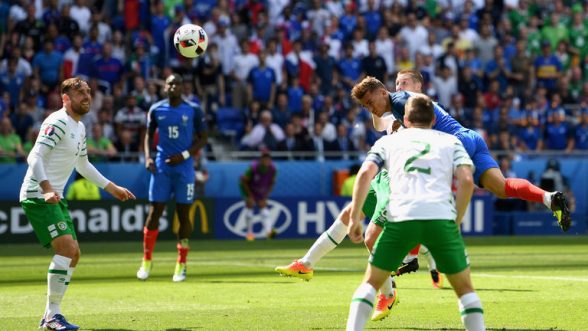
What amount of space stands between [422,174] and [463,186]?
40 centimetres

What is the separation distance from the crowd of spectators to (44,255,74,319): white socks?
13.9m

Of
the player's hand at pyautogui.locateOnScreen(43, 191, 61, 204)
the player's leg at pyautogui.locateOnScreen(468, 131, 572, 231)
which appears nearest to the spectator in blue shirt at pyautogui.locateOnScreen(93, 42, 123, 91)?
the player's leg at pyautogui.locateOnScreen(468, 131, 572, 231)

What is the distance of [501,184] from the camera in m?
12.0

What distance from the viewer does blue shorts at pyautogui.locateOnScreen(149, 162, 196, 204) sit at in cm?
1594

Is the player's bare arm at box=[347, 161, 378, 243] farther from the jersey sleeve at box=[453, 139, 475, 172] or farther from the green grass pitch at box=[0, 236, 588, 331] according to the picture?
the green grass pitch at box=[0, 236, 588, 331]

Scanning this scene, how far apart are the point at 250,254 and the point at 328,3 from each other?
37.0 ft

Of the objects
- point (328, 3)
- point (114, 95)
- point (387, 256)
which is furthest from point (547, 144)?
point (387, 256)

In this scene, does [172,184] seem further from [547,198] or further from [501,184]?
[547,198]

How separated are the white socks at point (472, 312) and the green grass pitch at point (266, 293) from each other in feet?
7.00

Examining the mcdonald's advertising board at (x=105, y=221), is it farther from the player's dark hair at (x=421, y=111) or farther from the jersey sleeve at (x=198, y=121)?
the player's dark hair at (x=421, y=111)

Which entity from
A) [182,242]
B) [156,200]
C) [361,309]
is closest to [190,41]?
[156,200]

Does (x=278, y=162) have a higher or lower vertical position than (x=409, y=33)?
lower

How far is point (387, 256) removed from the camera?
7.94m

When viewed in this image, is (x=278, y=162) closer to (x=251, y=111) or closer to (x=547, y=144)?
(x=251, y=111)
